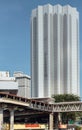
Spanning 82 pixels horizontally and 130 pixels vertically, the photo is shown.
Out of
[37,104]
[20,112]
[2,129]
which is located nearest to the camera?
[2,129]

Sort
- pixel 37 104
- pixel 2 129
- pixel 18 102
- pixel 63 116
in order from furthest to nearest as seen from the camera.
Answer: pixel 63 116 < pixel 37 104 < pixel 18 102 < pixel 2 129

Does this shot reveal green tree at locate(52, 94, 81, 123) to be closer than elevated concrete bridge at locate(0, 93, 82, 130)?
No

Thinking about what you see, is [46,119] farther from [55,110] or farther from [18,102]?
[18,102]

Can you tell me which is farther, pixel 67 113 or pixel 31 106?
pixel 67 113

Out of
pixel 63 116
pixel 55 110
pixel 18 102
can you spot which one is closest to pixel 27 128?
pixel 18 102

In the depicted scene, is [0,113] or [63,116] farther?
[63,116]

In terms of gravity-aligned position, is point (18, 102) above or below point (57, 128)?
above

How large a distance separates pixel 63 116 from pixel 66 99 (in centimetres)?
842

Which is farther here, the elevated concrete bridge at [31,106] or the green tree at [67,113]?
the green tree at [67,113]

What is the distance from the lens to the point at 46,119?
158 m

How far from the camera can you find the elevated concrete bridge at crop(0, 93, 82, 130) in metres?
123

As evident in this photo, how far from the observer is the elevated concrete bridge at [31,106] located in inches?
4855

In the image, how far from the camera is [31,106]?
13612 cm

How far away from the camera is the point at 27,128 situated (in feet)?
425
